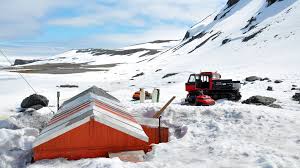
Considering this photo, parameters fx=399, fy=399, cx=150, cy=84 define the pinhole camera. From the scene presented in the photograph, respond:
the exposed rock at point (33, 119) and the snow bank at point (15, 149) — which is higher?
the exposed rock at point (33, 119)

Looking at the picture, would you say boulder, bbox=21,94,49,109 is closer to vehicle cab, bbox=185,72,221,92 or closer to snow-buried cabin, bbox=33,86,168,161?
vehicle cab, bbox=185,72,221,92


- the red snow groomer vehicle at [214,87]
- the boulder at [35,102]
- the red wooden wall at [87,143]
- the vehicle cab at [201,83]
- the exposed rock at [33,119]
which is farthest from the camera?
the vehicle cab at [201,83]

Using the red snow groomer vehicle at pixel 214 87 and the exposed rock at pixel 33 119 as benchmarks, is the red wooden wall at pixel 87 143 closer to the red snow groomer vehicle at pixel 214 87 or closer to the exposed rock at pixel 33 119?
the exposed rock at pixel 33 119

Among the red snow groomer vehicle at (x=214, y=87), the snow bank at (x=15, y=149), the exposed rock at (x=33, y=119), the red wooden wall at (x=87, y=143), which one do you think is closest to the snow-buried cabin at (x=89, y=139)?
the red wooden wall at (x=87, y=143)

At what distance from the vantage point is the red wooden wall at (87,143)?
46.1ft

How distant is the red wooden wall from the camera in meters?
14.0

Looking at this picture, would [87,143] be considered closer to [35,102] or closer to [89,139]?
[89,139]

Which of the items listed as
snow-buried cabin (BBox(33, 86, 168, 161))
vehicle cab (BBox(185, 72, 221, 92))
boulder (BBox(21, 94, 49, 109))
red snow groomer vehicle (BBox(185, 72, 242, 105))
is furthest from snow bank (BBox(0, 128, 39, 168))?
vehicle cab (BBox(185, 72, 221, 92))

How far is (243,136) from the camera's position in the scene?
1619cm

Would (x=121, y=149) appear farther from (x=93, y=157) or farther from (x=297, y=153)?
(x=297, y=153)

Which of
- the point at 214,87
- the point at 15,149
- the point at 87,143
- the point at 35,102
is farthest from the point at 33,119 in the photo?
the point at 214,87

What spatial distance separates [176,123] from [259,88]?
18.8 metres

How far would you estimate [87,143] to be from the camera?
1430 centimetres

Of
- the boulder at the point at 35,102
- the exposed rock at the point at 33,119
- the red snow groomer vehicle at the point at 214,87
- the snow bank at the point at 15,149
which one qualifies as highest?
the red snow groomer vehicle at the point at 214,87
